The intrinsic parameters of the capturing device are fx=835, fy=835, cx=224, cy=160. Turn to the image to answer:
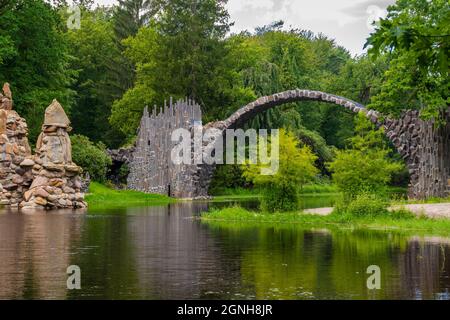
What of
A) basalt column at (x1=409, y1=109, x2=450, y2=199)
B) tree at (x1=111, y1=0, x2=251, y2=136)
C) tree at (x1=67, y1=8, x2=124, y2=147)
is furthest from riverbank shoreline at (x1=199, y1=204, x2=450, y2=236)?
tree at (x1=67, y1=8, x2=124, y2=147)

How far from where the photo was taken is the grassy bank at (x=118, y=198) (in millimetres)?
41375

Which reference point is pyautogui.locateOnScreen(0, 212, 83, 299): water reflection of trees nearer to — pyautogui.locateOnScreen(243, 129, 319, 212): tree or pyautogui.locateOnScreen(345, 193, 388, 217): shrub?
pyautogui.locateOnScreen(243, 129, 319, 212): tree

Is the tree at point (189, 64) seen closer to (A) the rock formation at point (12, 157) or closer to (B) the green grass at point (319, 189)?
(B) the green grass at point (319, 189)

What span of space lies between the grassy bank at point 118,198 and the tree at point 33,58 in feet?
15.8

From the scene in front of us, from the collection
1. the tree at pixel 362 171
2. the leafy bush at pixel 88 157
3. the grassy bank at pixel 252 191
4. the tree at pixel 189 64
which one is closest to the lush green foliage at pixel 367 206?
the tree at pixel 362 171

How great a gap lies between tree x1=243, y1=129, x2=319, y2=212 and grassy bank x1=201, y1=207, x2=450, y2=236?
0.91 m

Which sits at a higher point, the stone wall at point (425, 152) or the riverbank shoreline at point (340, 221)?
the stone wall at point (425, 152)

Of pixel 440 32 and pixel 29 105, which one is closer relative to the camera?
pixel 440 32

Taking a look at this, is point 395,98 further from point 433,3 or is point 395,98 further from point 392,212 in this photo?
point 392,212

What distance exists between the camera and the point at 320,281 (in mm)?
11430

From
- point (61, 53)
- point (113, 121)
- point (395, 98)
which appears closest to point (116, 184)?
point (113, 121)

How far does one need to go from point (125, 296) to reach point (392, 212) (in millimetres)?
14974

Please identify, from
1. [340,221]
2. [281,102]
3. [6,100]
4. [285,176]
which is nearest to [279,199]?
[285,176]

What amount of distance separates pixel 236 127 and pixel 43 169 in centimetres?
1917
